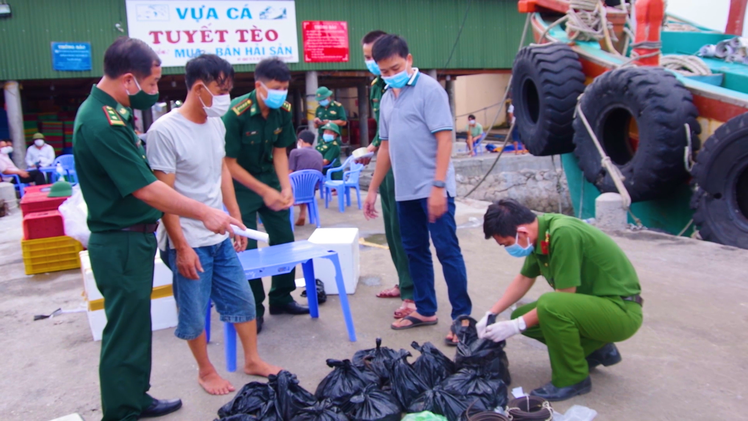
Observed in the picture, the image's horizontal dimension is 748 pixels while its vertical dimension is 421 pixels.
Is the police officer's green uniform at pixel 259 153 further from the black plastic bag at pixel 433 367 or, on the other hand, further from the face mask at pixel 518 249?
the face mask at pixel 518 249

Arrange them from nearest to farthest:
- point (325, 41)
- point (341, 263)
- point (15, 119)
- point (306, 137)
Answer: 1. point (341, 263)
2. point (306, 137)
3. point (15, 119)
4. point (325, 41)

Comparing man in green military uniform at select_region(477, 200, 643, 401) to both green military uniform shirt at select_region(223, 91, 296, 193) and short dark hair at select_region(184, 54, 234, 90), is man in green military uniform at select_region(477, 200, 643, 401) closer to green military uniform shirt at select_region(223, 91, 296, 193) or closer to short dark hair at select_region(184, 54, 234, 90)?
short dark hair at select_region(184, 54, 234, 90)

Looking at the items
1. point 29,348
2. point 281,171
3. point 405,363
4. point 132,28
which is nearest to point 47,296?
point 29,348

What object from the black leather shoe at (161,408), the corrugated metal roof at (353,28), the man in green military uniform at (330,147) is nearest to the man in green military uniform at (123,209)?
the black leather shoe at (161,408)

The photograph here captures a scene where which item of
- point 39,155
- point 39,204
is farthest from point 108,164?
point 39,155

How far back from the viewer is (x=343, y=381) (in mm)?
2678

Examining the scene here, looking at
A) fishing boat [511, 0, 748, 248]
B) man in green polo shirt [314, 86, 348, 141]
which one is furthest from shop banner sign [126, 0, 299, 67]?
fishing boat [511, 0, 748, 248]

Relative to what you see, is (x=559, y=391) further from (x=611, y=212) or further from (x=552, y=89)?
(x=552, y=89)

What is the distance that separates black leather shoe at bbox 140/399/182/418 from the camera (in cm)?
274

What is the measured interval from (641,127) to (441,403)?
4526mm

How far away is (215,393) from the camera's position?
2926mm

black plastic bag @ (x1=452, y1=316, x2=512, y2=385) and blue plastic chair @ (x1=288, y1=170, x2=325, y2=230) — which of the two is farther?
blue plastic chair @ (x1=288, y1=170, x2=325, y2=230)

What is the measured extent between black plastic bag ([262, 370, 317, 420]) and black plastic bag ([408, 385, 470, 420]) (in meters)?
0.47

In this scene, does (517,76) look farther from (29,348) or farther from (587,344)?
(29,348)
